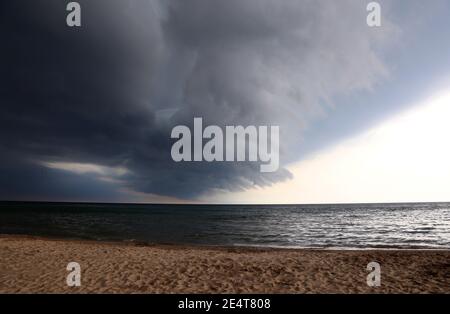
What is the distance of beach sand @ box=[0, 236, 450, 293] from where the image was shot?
345 inches

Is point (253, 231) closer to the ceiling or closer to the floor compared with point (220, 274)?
closer to the floor

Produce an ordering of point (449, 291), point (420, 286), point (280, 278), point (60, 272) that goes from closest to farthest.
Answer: point (449, 291), point (420, 286), point (280, 278), point (60, 272)

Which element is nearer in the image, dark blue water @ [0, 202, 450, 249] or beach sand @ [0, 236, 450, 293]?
beach sand @ [0, 236, 450, 293]

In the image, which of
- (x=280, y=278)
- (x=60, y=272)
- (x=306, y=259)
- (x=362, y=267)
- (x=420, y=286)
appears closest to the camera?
(x=420, y=286)

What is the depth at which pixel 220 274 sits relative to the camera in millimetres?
10414

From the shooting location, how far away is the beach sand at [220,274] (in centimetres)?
877

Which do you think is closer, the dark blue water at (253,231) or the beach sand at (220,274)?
the beach sand at (220,274)

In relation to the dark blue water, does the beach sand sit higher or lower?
higher

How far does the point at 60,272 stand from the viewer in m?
10.6

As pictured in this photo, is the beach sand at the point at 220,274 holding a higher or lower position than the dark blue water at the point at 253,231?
higher

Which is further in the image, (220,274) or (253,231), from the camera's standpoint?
(253,231)

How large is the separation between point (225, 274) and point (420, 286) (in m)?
6.61
